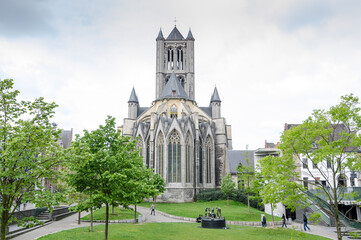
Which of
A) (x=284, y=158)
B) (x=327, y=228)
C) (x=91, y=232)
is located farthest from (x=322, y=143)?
(x=327, y=228)

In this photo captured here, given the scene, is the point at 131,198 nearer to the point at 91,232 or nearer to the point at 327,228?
the point at 91,232

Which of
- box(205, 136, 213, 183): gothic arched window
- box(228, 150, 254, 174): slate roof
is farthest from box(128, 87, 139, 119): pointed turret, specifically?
box(228, 150, 254, 174): slate roof

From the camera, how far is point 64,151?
9.23m

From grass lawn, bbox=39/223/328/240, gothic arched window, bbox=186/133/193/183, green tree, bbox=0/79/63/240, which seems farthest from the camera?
gothic arched window, bbox=186/133/193/183

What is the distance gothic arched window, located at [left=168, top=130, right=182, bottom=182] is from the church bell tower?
2655cm

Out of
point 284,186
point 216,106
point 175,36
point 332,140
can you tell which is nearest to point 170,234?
point 284,186

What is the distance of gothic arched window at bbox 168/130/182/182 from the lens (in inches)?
1766

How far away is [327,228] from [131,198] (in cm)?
1856

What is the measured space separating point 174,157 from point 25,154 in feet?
124

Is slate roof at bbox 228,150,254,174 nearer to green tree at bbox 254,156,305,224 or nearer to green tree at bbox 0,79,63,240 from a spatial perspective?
green tree at bbox 254,156,305,224

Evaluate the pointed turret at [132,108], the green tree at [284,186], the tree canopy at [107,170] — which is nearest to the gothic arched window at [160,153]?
the pointed turret at [132,108]

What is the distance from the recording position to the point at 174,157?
4562 cm

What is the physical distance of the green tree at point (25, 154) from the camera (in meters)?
8.25

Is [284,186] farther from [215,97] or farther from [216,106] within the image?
[215,97]
